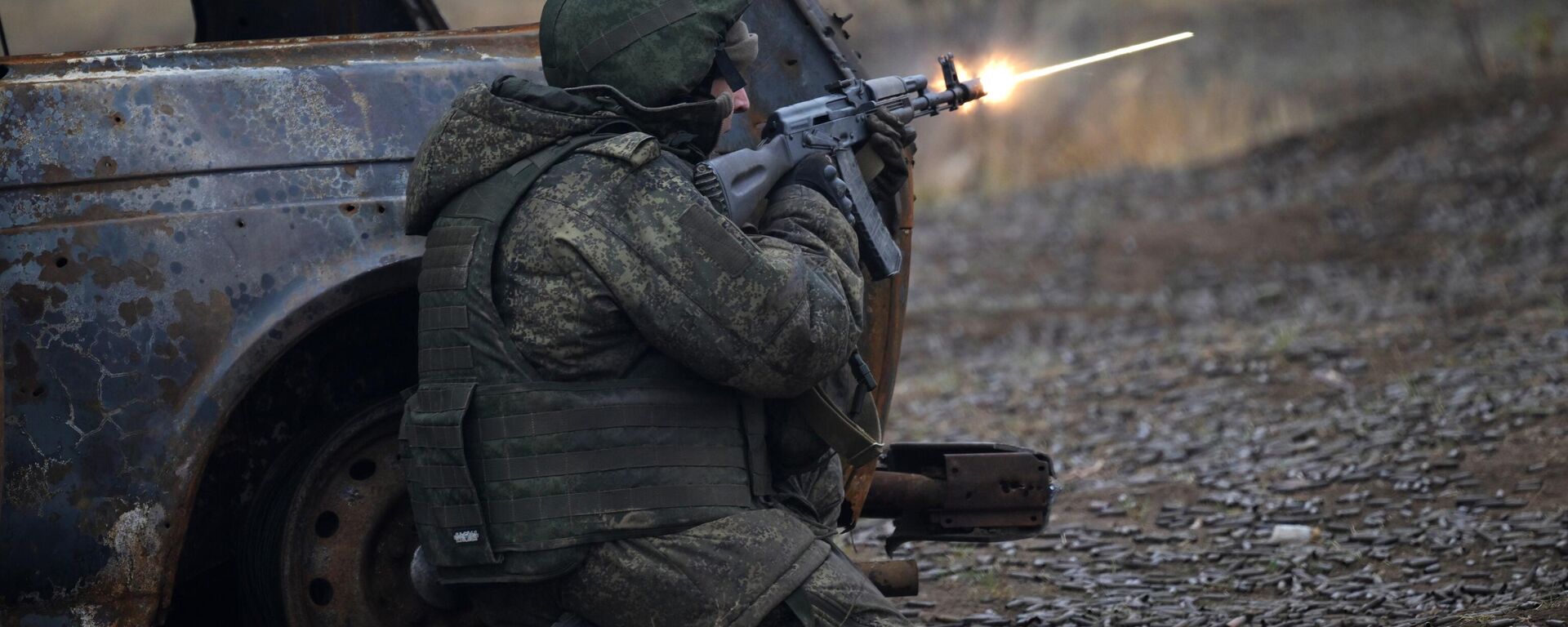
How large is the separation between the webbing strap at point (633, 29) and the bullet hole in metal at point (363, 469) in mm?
1065

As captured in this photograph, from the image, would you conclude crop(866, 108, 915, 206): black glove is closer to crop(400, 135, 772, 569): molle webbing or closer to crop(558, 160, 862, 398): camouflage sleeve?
crop(558, 160, 862, 398): camouflage sleeve

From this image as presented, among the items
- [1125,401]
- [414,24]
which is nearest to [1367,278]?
[1125,401]

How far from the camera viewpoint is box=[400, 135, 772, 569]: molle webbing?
2912 mm

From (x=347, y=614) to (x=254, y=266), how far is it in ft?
2.58

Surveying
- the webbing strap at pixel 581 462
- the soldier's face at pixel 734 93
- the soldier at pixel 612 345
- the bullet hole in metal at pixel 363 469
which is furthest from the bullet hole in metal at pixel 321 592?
the soldier's face at pixel 734 93

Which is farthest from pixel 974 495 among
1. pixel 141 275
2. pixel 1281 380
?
pixel 1281 380

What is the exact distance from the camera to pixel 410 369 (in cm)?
360

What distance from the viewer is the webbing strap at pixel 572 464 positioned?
2908 millimetres

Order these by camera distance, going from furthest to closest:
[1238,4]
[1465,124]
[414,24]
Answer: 1. [1238,4]
2. [1465,124]
3. [414,24]

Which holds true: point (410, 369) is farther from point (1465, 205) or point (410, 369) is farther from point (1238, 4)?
point (1238, 4)

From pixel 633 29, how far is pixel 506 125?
0.31m

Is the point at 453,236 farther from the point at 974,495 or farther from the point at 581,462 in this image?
the point at 974,495

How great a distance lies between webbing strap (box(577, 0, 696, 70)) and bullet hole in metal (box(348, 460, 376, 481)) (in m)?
1.06

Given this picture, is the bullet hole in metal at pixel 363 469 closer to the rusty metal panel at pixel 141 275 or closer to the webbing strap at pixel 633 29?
the rusty metal panel at pixel 141 275
